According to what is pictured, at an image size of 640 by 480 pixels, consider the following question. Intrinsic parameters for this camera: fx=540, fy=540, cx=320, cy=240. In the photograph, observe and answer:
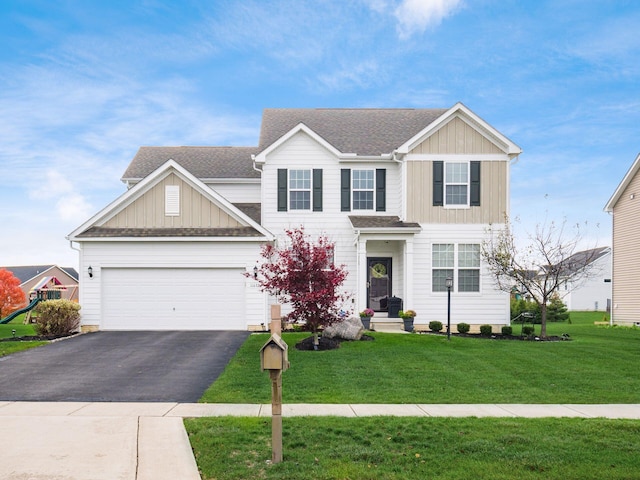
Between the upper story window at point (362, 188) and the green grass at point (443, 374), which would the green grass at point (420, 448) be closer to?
the green grass at point (443, 374)

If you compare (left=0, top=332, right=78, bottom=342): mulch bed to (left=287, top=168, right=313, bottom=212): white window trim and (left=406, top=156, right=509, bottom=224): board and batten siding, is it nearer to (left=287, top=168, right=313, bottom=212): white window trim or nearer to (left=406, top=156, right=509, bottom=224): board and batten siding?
(left=287, top=168, right=313, bottom=212): white window trim

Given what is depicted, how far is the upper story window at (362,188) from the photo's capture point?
70.3 feet

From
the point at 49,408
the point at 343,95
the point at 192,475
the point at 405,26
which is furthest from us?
the point at 343,95

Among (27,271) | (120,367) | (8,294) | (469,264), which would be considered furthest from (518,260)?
(27,271)

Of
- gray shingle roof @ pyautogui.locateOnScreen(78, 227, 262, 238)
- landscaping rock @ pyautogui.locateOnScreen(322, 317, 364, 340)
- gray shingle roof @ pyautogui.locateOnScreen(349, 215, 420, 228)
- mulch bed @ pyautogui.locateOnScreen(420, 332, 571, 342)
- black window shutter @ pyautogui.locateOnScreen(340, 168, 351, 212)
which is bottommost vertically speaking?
mulch bed @ pyautogui.locateOnScreen(420, 332, 571, 342)

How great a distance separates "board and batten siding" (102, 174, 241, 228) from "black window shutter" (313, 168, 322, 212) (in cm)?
359

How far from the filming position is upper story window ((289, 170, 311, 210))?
2119 cm

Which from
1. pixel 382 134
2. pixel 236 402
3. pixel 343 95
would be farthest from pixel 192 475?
pixel 343 95

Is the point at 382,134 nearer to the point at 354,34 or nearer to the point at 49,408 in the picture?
the point at 354,34

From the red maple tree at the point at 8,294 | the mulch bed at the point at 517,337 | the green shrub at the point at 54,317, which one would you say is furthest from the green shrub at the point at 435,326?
the red maple tree at the point at 8,294

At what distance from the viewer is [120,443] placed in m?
6.80

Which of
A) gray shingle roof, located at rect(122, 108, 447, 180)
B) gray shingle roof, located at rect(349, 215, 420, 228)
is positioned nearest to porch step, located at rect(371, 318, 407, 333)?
gray shingle roof, located at rect(349, 215, 420, 228)

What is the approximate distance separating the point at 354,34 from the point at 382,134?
701cm

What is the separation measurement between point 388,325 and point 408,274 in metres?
2.06
